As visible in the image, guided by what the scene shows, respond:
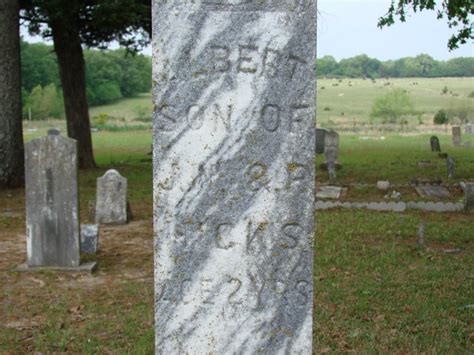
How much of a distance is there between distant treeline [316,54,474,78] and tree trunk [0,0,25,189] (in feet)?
335

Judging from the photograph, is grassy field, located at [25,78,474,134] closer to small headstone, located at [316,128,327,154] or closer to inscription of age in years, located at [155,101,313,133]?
small headstone, located at [316,128,327,154]

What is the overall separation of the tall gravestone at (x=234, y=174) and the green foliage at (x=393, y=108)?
59744mm

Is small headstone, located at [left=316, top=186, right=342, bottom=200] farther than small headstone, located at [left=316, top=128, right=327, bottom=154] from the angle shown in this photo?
No

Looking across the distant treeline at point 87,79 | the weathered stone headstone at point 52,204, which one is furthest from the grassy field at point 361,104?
the weathered stone headstone at point 52,204

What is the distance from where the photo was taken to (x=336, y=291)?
6938mm

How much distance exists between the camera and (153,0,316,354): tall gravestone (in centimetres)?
281

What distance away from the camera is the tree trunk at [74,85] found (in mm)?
20422

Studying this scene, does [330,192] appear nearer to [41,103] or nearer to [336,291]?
[336,291]

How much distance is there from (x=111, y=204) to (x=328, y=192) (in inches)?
209

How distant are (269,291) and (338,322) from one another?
10.4ft

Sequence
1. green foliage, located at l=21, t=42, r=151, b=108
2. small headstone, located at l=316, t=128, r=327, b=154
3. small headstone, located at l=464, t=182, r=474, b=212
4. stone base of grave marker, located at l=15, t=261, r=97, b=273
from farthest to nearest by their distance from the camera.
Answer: green foliage, located at l=21, t=42, r=151, b=108, small headstone, located at l=316, t=128, r=327, b=154, small headstone, located at l=464, t=182, r=474, b=212, stone base of grave marker, located at l=15, t=261, r=97, b=273

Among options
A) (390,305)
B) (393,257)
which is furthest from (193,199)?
(393,257)

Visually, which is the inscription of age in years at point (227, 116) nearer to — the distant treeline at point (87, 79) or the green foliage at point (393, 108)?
the green foliage at point (393, 108)

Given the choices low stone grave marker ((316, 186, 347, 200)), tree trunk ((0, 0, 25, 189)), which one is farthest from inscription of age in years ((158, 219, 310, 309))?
tree trunk ((0, 0, 25, 189))
